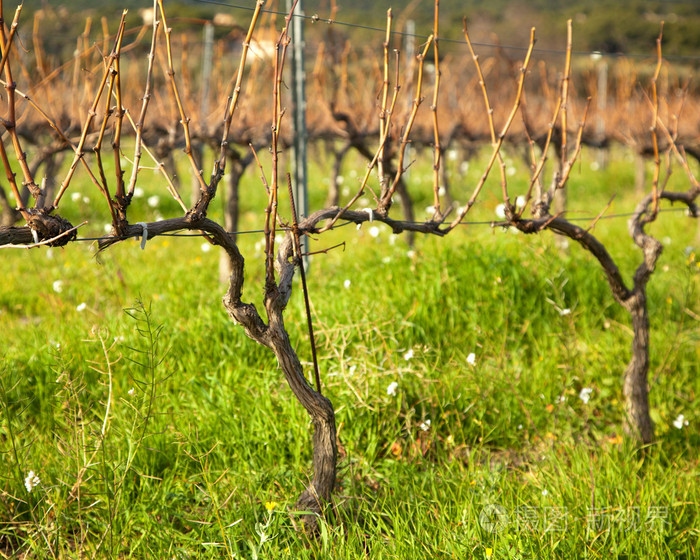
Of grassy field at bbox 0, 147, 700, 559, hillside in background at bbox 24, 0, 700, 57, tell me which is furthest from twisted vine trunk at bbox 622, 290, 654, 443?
hillside in background at bbox 24, 0, 700, 57

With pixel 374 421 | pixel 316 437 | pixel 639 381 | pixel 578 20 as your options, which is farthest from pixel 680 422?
pixel 578 20

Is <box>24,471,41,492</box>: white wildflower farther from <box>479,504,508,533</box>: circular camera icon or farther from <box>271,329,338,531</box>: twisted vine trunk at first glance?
<box>479,504,508,533</box>: circular camera icon

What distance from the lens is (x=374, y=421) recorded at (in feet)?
9.34

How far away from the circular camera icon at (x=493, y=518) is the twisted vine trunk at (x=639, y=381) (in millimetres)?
1029

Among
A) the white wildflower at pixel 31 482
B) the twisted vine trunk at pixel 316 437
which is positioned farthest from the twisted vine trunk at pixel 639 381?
the white wildflower at pixel 31 482

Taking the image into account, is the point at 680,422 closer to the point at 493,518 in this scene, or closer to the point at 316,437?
the point at 493,518

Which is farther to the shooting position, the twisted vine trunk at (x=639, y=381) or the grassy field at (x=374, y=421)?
the twisted vine trunk at (x=639, y=381)

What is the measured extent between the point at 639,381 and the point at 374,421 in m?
1.28

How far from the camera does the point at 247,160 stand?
16.4ft

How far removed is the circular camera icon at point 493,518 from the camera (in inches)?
83.4

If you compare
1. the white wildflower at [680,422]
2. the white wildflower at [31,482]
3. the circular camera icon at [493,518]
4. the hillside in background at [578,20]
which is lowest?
the white wildflower at [680,422]

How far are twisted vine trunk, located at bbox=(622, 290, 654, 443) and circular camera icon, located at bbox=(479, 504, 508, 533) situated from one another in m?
1.03

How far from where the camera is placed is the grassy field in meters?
2.12

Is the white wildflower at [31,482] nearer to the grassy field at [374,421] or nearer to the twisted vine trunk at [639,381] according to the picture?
the grassy field at [374,421]
